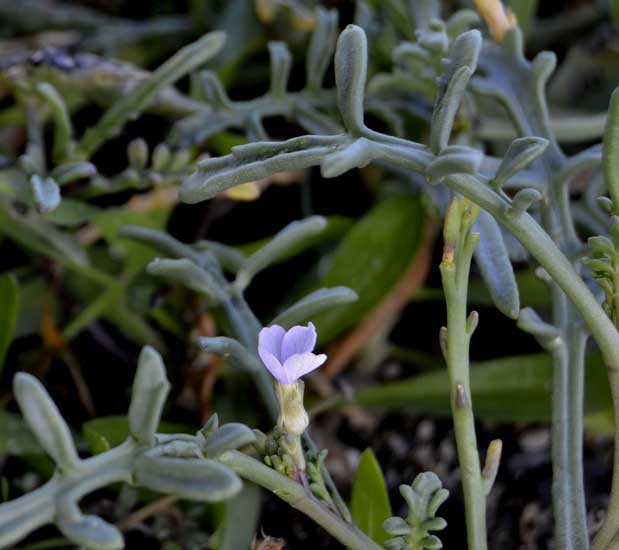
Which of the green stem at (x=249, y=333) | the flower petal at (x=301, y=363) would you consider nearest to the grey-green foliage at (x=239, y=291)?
the green stem at (x=249, y=333)

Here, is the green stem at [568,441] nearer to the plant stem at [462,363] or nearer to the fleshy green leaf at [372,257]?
the plant stem at [462,363]

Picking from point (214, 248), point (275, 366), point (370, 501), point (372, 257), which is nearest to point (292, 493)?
point (275, 366)

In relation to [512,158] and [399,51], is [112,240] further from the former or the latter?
[512,158]

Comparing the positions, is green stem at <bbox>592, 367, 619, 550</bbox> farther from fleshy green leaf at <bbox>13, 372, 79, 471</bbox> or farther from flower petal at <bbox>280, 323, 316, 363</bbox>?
fleshy green leaf at <bbox>13, 372, 79, 471</bbox>

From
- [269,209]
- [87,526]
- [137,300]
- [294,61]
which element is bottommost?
[87,526]

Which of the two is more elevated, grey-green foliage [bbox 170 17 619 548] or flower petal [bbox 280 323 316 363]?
grey-green foliage [bbox 170 17 619 548]

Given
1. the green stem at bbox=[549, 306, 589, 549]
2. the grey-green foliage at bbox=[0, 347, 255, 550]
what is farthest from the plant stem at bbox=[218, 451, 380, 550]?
the green stem at bbox=[549, 306, 589, 549]

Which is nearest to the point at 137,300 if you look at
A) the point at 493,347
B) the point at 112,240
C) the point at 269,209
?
the point at 112,240
